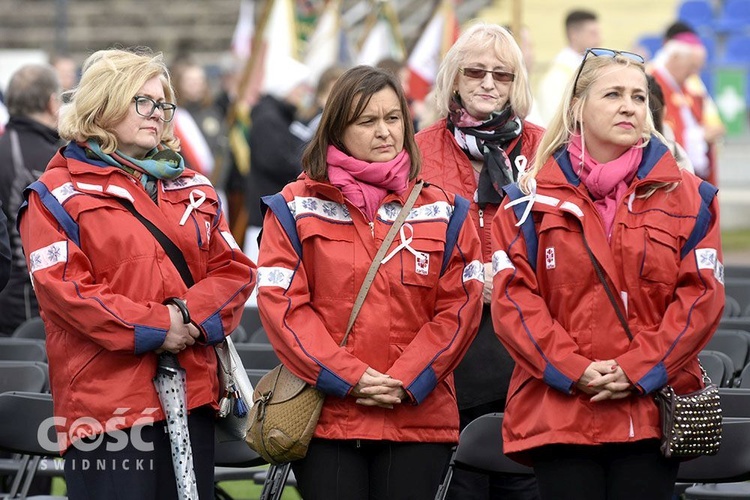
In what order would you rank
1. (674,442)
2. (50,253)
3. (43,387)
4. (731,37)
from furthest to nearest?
(731,37) < (43,387) < (50,253) < (674,442)

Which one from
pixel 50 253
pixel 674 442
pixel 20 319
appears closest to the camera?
pixel 674 442

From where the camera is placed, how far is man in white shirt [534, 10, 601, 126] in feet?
33.2

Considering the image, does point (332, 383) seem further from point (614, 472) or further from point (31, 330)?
point (31, 330)

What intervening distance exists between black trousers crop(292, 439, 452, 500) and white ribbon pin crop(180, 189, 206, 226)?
892mm

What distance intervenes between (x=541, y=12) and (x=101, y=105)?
19205mm

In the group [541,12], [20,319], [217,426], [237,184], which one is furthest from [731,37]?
[217,426]

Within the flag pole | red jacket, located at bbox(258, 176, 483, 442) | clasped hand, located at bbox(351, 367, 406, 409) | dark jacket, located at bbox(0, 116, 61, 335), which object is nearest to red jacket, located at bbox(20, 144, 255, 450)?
red jacket, located at bbox(258, 176, 483, 442)

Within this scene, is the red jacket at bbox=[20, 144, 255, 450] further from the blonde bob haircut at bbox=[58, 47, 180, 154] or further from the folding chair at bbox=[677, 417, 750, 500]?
the folding chair at bbox=[677, 417, 750, 500]

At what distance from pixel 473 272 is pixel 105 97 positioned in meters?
1.35

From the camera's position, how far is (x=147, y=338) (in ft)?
15.7

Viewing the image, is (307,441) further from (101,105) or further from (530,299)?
(101,105)

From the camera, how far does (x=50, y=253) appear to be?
15.8ft

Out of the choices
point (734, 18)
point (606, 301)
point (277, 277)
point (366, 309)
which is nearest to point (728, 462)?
point (606, 301)

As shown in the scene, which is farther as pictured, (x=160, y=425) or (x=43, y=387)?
(x=43, y=387)
